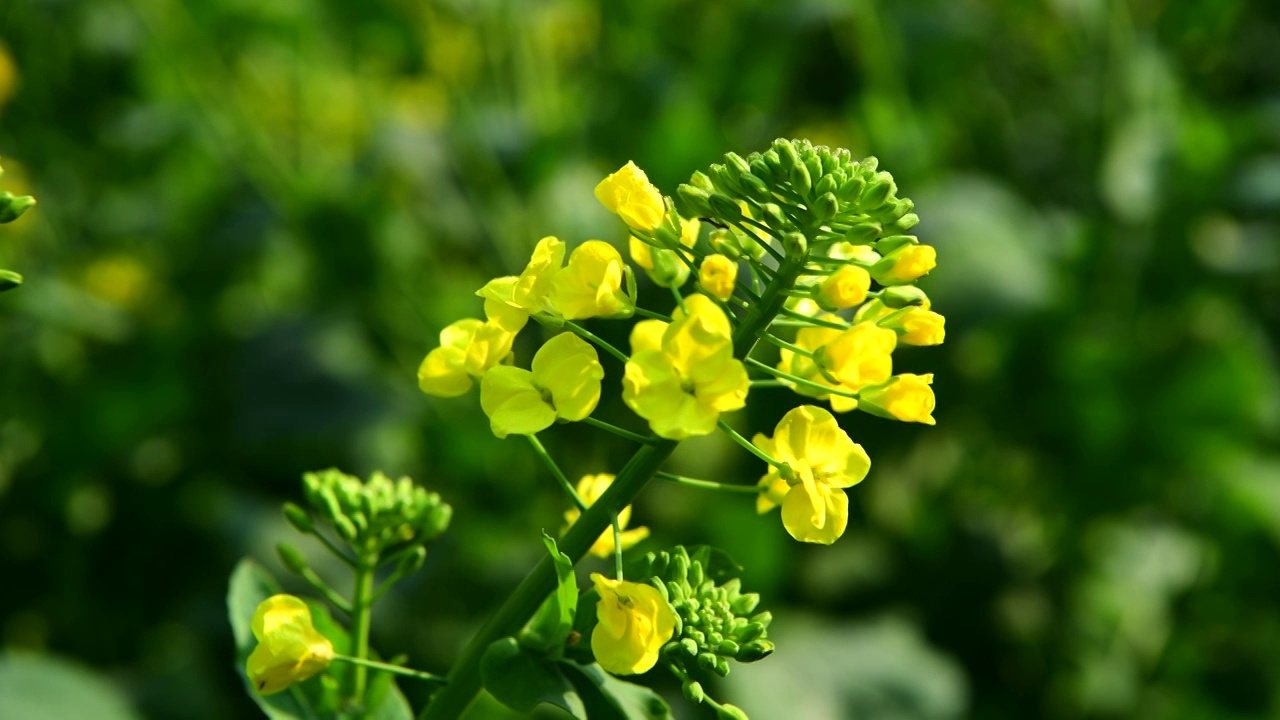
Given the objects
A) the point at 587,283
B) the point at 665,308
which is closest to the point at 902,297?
the point at 587,283

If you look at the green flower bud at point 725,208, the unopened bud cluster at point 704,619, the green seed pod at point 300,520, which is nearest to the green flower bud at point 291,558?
the green seed pod at point 300,520

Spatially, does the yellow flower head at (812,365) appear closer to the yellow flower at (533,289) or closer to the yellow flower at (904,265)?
the yellow flower at (904,265)

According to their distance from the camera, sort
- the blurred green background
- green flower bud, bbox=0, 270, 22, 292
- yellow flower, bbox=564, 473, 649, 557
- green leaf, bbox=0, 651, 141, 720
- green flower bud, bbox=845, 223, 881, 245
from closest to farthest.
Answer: green flower bud, bbox=0, 270, 22, 292 < green flower bud, bbox=845, 223, 881, 245 < yellow flower, bbox=564, 473, 649, 557 < green leaf, bbox=0, 651, 141, 720 < the blurred green background

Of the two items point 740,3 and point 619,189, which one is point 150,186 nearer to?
point 740,3

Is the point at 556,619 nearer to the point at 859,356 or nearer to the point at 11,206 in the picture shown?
the point at 859,356

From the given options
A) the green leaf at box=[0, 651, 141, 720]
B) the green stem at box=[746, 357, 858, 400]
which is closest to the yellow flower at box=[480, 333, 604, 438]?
the green stem at box=[746, 357, 858, 400]

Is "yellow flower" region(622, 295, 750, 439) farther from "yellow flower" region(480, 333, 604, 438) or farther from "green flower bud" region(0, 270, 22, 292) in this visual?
"green flower bud" region(0, 270, 22, 292)

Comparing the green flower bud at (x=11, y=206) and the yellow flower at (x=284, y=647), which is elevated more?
the green flower bud at (x=11, y=206)
